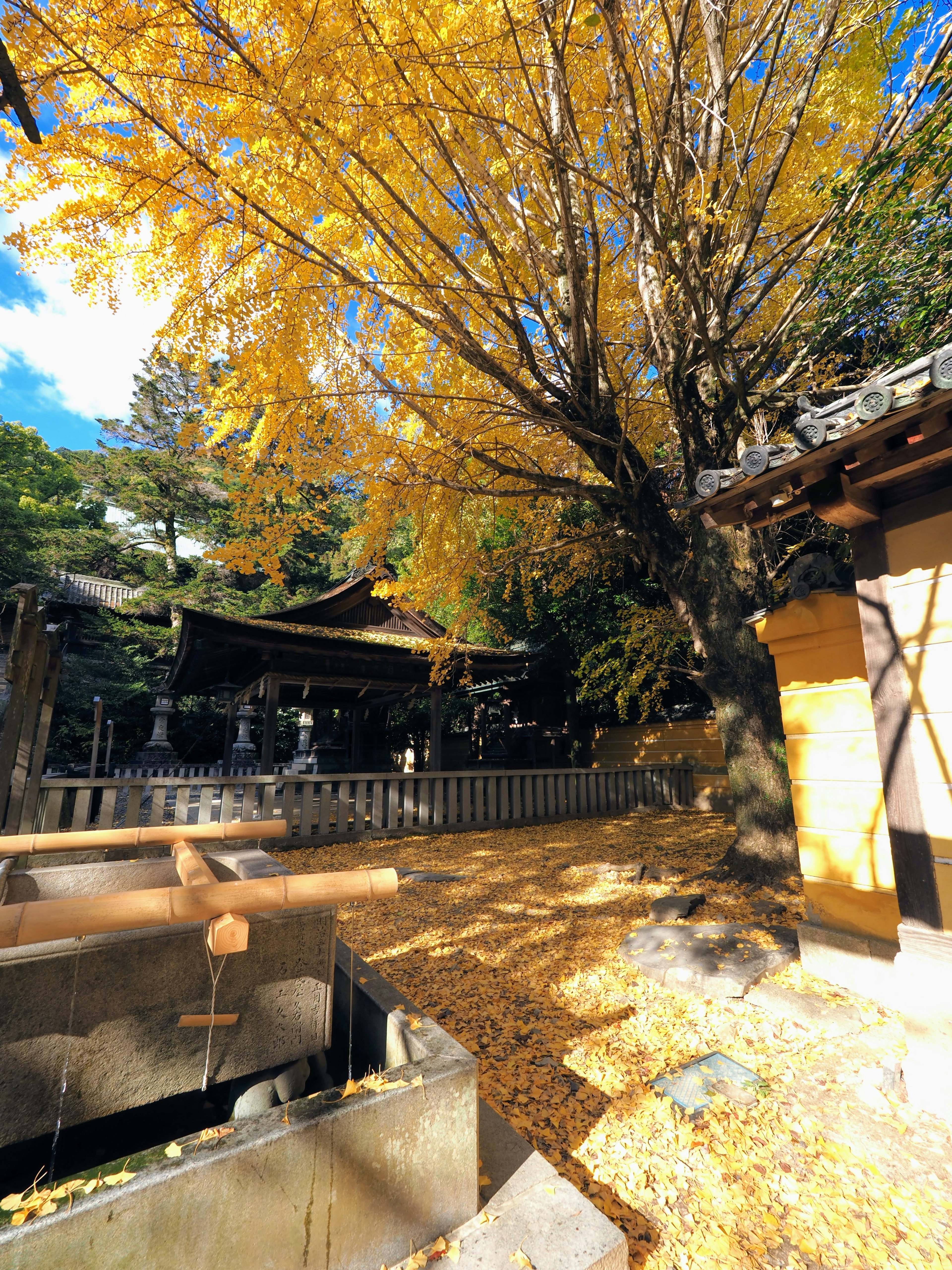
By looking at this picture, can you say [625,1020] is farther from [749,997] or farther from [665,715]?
[665,715]

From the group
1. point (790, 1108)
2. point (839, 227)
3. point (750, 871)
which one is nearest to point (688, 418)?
point (839, 227)

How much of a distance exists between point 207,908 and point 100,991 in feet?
2.59

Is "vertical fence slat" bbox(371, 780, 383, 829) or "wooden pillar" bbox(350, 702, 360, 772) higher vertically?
"wooden pillar" bbox(350, 702, 360, 772)

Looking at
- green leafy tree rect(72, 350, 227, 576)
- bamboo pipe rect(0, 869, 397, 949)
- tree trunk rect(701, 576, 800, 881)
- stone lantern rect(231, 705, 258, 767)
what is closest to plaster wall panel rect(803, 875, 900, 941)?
tree trunk rect(701, 576, 800, 881)

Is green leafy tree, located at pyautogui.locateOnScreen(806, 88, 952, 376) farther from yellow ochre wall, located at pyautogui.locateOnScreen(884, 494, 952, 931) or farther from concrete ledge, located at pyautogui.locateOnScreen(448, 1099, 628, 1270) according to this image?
concrete ledge, located at pyautogui.locateOnScreen(448, 1099, 628, 1270)

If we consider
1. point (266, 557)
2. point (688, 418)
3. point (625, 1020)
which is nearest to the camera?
point (625, 1020)

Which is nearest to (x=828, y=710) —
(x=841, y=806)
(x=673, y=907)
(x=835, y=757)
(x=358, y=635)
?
(x=835, y=757)

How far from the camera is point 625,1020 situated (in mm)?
3379

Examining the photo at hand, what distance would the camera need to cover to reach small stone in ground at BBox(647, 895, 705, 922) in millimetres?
4859

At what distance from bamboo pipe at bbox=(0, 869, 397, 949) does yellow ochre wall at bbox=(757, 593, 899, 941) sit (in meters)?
3.40

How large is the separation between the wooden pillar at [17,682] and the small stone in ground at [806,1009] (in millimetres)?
5784

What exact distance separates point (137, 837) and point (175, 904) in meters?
1.58

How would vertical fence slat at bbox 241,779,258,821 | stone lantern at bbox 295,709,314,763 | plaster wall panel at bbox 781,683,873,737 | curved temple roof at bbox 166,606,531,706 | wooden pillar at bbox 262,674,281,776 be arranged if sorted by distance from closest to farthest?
plaster wall panel at bbox 781,683,873,737, vertical fence slat at bbox 241,779,258,821, curved temple roof at bbox 166,606,531,706, wooden pillar at bbox 262,674,281,776, stone lantern at bbox 295,709,314,763

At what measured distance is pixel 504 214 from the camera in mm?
7004
